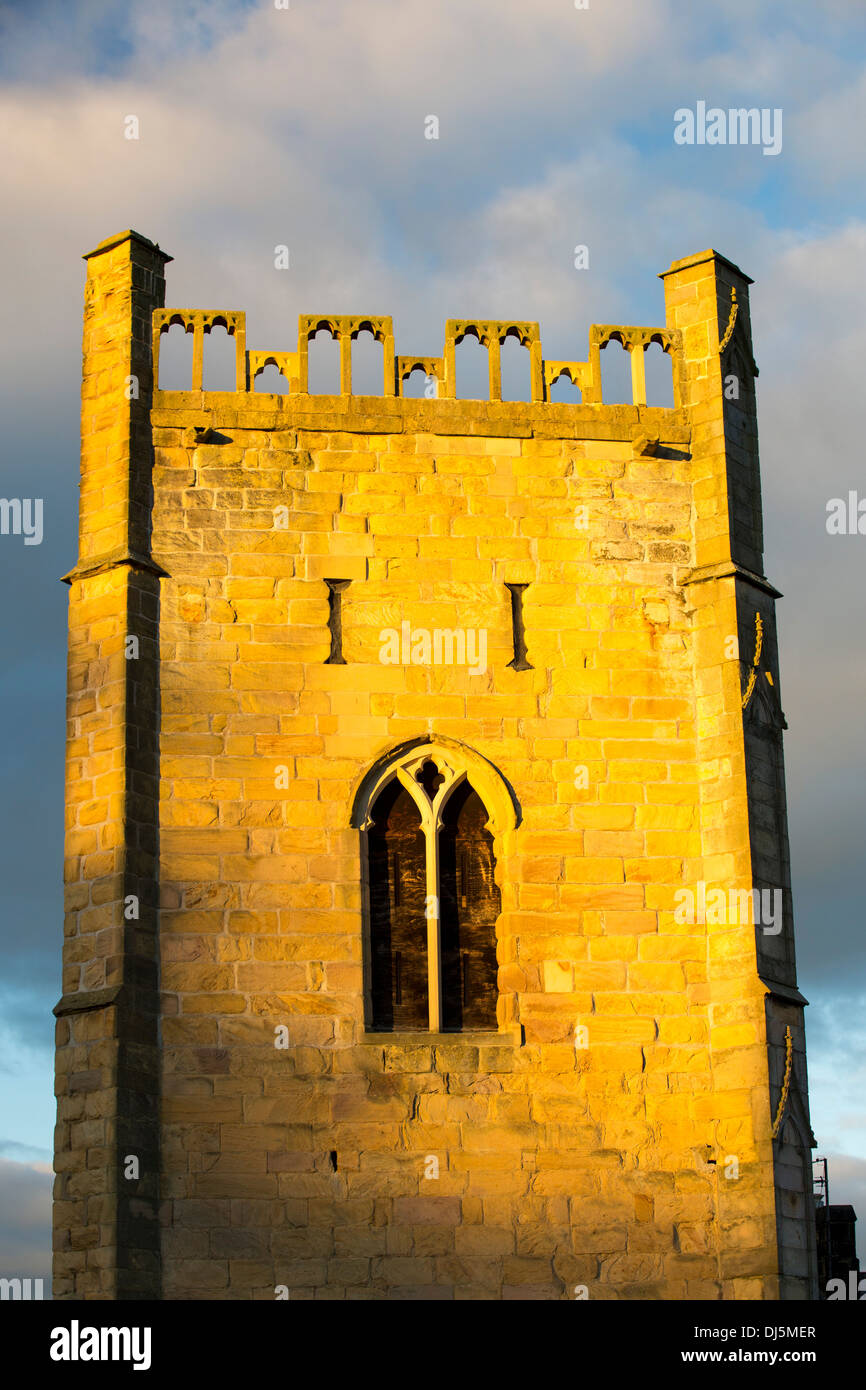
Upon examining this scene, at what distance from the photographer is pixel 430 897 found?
19.6m

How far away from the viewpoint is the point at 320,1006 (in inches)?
746

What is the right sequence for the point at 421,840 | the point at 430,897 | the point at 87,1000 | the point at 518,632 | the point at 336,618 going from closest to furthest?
the point at 87,1000 → the point at 430,897 → the point at 421,840 → the point at 336,618 → the point at 518,632

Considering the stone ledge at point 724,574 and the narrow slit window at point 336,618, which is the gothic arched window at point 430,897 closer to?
the narrow slit window at point 336,618

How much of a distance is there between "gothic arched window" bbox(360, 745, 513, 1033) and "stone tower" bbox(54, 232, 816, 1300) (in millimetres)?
31

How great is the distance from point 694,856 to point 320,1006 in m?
3.56

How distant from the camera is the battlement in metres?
20.8

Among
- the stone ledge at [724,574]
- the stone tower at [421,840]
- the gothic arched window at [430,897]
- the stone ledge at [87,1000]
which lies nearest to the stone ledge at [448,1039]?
the stone tower at [421,840]

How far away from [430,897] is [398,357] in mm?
5066

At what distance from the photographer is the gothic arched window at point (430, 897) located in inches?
762

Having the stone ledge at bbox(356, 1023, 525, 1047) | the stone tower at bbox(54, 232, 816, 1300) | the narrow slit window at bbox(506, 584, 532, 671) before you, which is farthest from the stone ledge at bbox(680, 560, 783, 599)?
the stone ledge at bbox(356, 1023, 525, 1047)

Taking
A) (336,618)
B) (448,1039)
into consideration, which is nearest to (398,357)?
(336,618)

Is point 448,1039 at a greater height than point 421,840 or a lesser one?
lesser

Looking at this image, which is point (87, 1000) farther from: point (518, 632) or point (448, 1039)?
point (518, 632)
